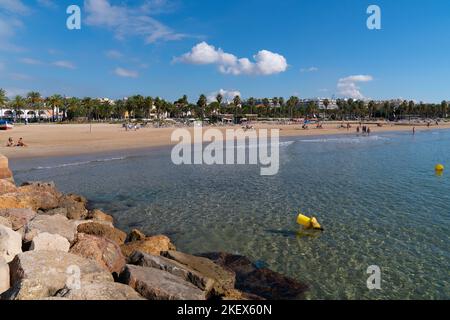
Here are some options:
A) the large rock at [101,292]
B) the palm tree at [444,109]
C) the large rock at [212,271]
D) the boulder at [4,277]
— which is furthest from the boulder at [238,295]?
the palm tree at [444,109]

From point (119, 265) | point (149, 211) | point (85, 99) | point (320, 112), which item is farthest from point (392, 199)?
point (320, 112)

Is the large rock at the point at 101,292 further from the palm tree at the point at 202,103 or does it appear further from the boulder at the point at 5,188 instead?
the palm tree at the point at 202,103

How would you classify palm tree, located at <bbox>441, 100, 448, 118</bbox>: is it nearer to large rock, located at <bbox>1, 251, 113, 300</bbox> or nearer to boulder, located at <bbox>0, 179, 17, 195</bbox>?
boulder, located at <bbox>0, 179, 17, 195</bbox>

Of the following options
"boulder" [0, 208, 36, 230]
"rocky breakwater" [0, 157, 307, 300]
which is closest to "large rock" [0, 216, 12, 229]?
"rocky breakwater" [0, 157, 307, 300]

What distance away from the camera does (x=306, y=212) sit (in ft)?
48.1

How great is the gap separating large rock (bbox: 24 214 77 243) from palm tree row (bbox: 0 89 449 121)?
98975mm

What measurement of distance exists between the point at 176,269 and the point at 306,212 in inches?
332

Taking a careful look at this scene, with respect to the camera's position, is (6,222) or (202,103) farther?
(202,103)

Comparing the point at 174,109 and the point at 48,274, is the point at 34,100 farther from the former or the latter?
the point at 48,274

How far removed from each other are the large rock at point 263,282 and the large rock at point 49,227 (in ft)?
13.3

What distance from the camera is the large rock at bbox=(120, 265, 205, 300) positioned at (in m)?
6.18

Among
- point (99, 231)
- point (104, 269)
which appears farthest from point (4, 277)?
point (99, 231)
